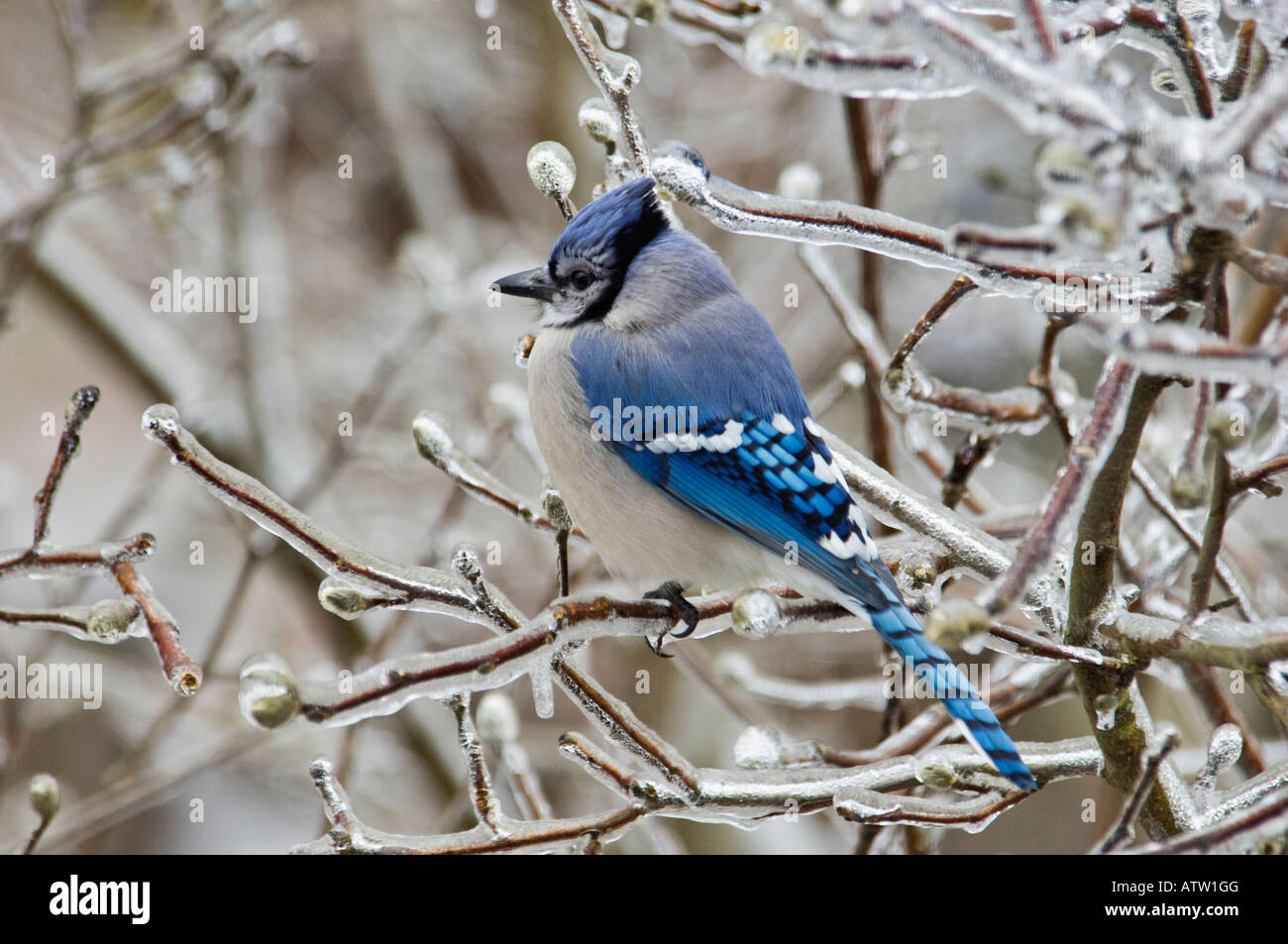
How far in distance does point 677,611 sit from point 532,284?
87 centimetres

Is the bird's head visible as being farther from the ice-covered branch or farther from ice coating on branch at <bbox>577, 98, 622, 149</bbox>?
the ice-covered branch

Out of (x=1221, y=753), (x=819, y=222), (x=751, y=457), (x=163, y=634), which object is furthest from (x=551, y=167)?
(x=1221, y=753)

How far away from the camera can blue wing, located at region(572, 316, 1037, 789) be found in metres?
1.94

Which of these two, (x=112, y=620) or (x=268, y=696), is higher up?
(x=112, y=620)

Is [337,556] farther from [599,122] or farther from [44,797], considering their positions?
[599,122]

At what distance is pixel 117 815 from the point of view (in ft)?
9.42

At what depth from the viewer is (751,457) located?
216 centimetres

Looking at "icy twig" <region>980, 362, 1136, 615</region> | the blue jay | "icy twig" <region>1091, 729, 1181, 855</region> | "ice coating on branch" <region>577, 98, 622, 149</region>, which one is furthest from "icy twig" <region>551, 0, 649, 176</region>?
"icy twig" <region>1091, 729, 1181, 855</region>

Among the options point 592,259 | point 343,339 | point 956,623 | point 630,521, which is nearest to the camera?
point 956,623

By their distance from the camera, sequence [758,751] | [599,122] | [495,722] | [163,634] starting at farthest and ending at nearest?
1. [495,722]
2. [758,751]
3. [599,122]
4. [163,634]

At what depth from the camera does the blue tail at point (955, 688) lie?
1636 millimetres

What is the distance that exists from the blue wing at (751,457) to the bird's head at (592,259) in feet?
0.39

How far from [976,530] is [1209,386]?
0.49 m
